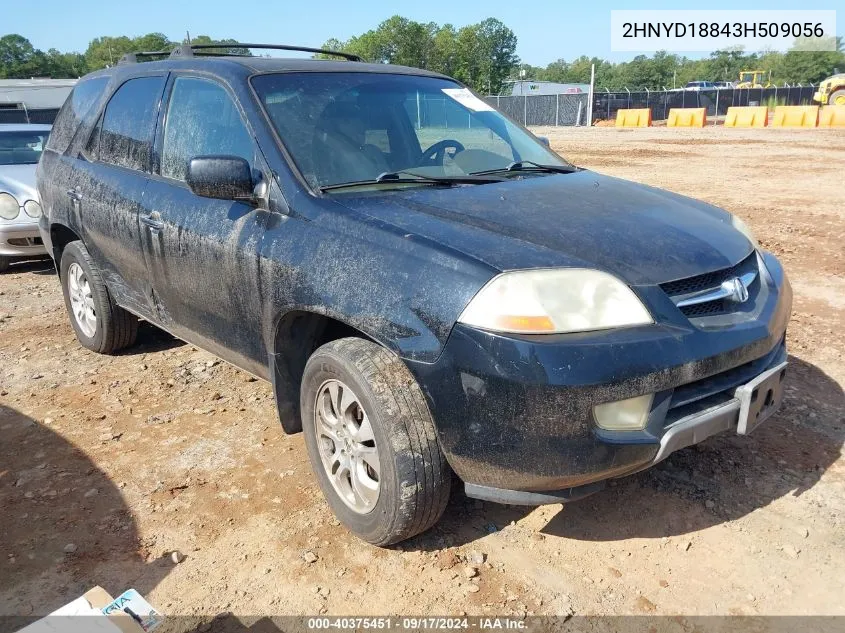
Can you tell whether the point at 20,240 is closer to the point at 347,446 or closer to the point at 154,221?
the point at 154,221

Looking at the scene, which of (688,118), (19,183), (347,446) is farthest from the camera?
(688,118)

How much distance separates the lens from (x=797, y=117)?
1094 inches

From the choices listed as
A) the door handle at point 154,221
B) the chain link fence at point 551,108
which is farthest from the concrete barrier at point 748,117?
the door handle at point 154,221

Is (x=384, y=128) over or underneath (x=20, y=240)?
over

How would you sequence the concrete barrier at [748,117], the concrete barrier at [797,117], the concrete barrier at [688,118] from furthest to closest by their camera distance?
1. the concrete barrier at [688,118]
2. the concrete barrier at [748,117]
3. the concrete barrier at [797,117]

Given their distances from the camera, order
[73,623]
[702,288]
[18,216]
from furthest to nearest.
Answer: [18,216] < [702,288] < [73,623]

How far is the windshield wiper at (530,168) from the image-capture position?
339 cm

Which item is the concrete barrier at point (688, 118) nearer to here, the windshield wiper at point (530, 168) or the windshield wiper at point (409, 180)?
the windshield wiper at point (530, 168)

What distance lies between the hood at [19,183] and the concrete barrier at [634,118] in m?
32.2

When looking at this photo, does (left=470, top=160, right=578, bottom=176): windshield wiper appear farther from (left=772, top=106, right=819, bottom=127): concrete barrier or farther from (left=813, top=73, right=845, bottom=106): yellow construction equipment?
(left=813, top=73, right=845, bottom=106): yellow construction equipment

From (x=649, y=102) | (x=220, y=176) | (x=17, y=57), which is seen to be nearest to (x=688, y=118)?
(x=649, y=102)

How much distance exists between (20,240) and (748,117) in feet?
99.0

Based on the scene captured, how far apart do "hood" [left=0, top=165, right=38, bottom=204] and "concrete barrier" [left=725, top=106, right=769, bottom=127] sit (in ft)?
96.7

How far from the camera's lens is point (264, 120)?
3.02 meters
